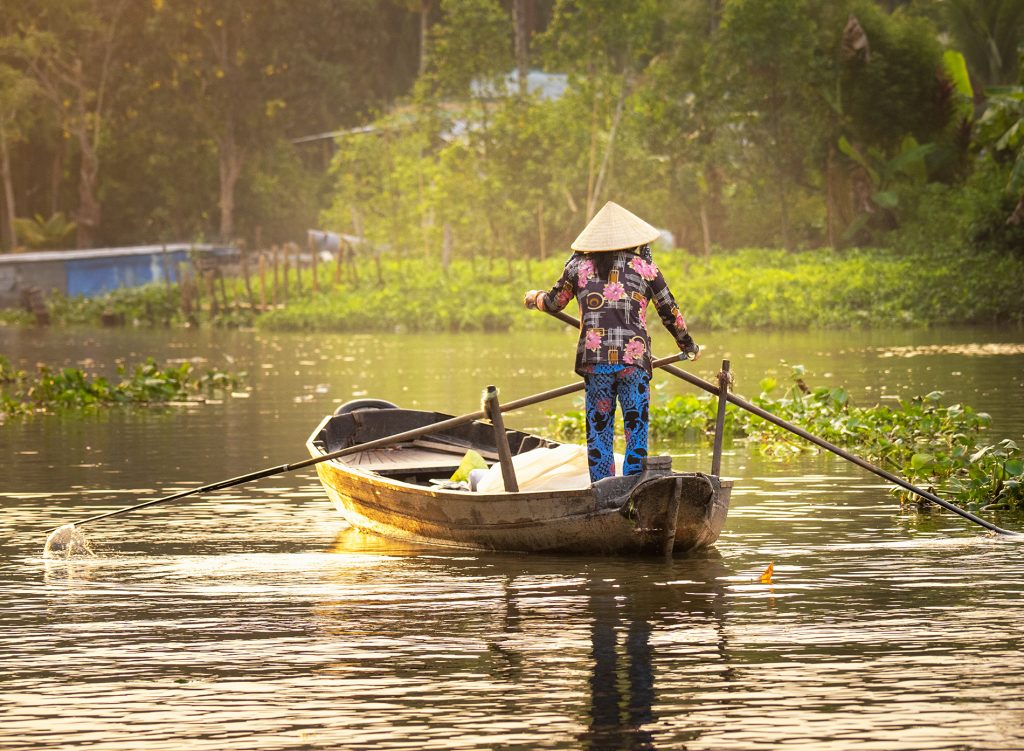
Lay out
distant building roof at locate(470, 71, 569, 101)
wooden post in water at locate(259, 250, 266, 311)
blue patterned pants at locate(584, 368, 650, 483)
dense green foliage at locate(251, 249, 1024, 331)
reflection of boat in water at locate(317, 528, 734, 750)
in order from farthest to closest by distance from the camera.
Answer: distant building roof at locate(470, 71, 569, 101)
wooden post in water at locate(259, 250, 266, 311)
dense green foliage at locate(251, 249, 1024, 331)
blue patterned pants at locate(584, 368, 650, 483)
reflection of boat in water at locate(317, 528, 734, 750)

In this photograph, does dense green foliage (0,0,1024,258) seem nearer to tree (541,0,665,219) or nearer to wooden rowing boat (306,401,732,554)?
tree (541,0,665,219)

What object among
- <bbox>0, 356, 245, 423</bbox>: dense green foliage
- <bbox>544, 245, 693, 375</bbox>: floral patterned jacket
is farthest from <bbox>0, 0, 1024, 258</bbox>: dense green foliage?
<bbox>544, 245, 693, 375</bbox>: floral patterned jacket

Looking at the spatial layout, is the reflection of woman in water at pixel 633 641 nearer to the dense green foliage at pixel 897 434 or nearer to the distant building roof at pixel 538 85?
the dense green foliage at pixel 897 434

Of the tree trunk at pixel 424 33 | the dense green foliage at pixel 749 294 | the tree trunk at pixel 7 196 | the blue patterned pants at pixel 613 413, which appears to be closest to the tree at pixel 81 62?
the tree trunk at pixel 7 196

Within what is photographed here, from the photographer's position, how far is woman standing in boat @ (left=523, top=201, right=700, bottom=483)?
1065 centimetres

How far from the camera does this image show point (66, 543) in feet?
37.9

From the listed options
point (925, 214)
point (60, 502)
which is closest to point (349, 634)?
point (60, 502)

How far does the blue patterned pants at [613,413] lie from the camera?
423 inches

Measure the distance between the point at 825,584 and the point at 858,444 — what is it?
6483 mm

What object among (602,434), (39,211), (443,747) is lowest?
(443,747)

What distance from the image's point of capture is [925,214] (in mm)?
39094

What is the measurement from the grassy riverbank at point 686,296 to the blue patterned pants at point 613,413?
25244 mm

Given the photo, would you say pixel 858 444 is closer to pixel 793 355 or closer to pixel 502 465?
pixel 502 465

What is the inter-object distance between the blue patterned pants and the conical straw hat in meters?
0.74
